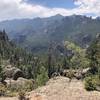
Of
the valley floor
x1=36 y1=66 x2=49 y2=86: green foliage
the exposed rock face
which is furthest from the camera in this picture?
the exposed rock face

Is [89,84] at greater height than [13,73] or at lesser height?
greater

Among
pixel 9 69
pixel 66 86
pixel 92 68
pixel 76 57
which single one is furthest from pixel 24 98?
pixel 9 69

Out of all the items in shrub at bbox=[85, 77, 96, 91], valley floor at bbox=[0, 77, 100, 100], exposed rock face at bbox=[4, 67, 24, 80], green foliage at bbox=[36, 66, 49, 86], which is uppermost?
shrub at bbox=[85, 77, 96, 91]

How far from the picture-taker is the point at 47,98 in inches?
1522

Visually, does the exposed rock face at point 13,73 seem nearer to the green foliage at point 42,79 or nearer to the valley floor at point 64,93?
the green foliage at point 42,79

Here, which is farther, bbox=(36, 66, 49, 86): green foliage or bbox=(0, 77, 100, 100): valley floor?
bbox=(36, 66, 49, 86): green foliage

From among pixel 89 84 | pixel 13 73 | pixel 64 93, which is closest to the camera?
pixel 64 93

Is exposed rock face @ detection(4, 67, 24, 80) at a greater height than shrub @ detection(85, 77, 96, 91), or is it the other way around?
shrub @ detection(85, 77, 96, 91)

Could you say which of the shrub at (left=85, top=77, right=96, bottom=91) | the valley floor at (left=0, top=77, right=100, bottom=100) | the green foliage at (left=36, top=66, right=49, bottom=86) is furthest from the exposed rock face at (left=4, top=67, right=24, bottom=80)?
the shrub at (left=85, top=77, right=96, bottom=91)

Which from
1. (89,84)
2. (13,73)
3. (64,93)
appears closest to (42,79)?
(89,84)

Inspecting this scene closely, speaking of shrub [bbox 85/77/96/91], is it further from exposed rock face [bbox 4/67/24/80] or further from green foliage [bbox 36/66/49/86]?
exposed rock face [bbox 4/67/24/80]

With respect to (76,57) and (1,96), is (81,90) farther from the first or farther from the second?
(76,57)

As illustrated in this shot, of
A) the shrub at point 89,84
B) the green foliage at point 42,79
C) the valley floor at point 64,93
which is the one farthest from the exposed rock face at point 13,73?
the shrub at point 89,84

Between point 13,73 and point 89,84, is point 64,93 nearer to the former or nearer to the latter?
point 89,84
